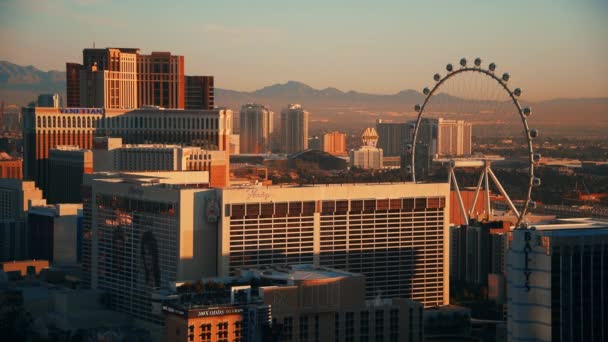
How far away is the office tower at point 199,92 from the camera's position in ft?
233

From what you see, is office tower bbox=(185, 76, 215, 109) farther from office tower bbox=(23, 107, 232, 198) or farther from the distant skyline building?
office tower bbox=(23, 107, 232, 198)

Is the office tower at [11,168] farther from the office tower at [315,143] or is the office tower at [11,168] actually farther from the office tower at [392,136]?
the office tower at [315,143]

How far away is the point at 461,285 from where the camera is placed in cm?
4659

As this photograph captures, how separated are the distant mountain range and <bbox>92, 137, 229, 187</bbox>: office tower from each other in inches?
503

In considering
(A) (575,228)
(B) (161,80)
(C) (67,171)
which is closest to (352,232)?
(A) (575,228)

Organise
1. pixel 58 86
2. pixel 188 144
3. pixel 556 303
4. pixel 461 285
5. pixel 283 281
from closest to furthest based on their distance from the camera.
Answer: pixel 556 303 < pixel 283 281 < pixel 461 285 < pixel 188 144 < pixel 58 86

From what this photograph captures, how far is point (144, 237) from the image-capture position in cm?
4050

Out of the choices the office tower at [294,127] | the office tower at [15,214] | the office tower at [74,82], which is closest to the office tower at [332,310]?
the office tower at [15,214]

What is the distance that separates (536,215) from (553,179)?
33.5 feet

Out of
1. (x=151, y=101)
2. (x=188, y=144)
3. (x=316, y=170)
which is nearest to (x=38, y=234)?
(x=188, y=144)

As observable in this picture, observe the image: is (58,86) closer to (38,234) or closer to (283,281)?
(38,234)

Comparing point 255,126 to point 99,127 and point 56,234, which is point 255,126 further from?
point 56,234

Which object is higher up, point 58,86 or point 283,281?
point 58,86

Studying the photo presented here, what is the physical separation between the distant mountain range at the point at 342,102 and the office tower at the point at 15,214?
33.2ft
